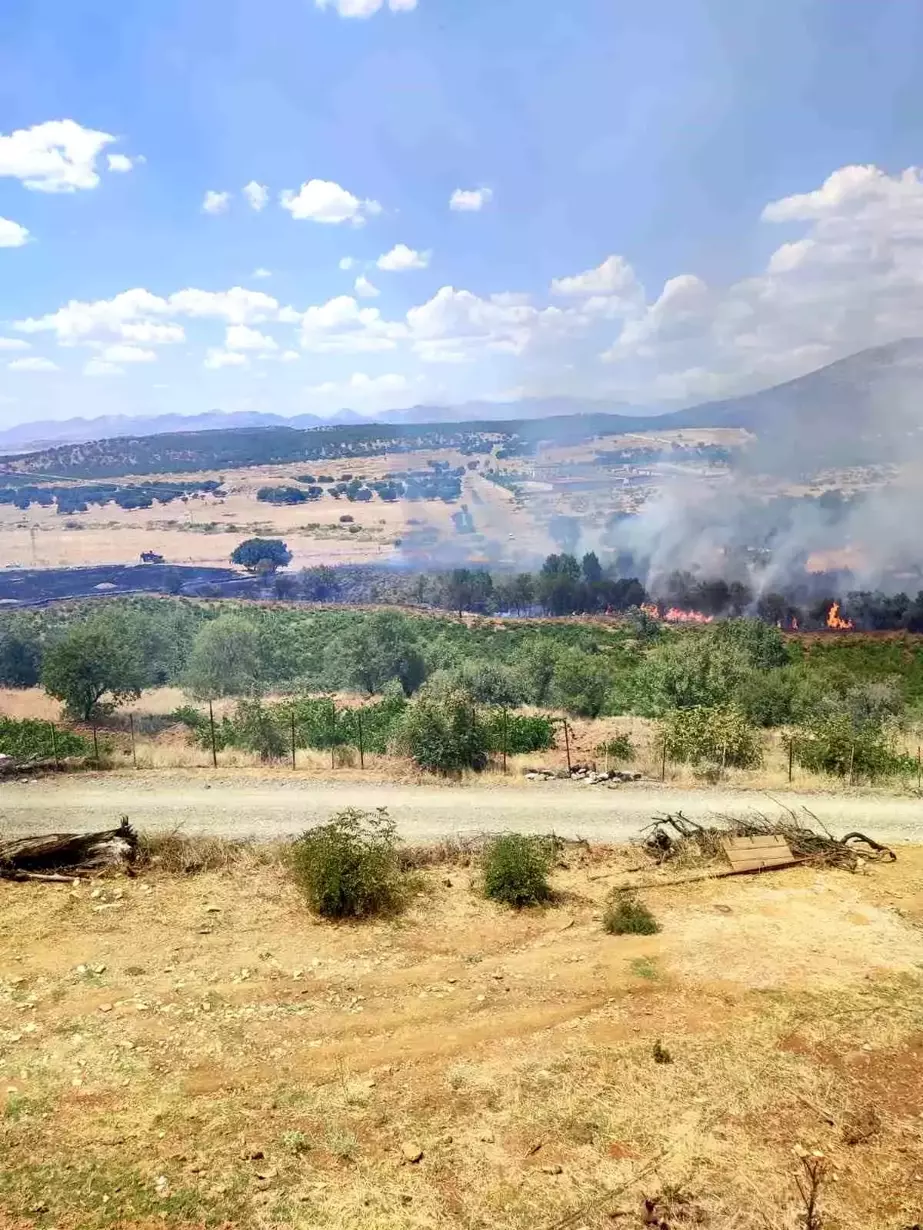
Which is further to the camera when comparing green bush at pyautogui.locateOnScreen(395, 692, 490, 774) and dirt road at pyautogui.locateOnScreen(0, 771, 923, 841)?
green bush at pyautogui.locateOnScreen(395, 692, 490, 774)

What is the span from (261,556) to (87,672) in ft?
177

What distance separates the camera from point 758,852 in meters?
Result: 15.0

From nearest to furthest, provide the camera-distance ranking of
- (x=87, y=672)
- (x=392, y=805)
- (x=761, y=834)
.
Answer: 1. (x=761, y=834)
2. (x=392, y=805)
3. (x=87, y=672)

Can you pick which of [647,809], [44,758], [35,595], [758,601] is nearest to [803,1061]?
[647,809]

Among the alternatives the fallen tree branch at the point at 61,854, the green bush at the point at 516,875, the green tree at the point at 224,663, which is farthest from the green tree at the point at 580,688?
the fallen tree branch at the point at 61,854

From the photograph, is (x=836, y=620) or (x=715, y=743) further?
(x=836, y=620)

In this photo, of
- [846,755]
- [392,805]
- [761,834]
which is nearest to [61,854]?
[392,805]

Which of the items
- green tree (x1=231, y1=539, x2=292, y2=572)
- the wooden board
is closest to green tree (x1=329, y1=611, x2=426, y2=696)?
the wooden board

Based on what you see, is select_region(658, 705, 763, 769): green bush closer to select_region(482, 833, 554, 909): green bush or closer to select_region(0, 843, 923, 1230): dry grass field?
select_region(0, 843, 923, 1230): dry grass field

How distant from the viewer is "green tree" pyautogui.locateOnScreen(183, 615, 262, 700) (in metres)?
37.3

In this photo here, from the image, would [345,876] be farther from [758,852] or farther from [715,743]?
[715,743]

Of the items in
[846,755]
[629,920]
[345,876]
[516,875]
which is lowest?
[846,755]

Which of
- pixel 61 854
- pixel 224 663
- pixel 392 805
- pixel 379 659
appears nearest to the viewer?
pixel 61 854

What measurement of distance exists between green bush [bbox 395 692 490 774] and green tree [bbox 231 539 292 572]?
63.3 metres
